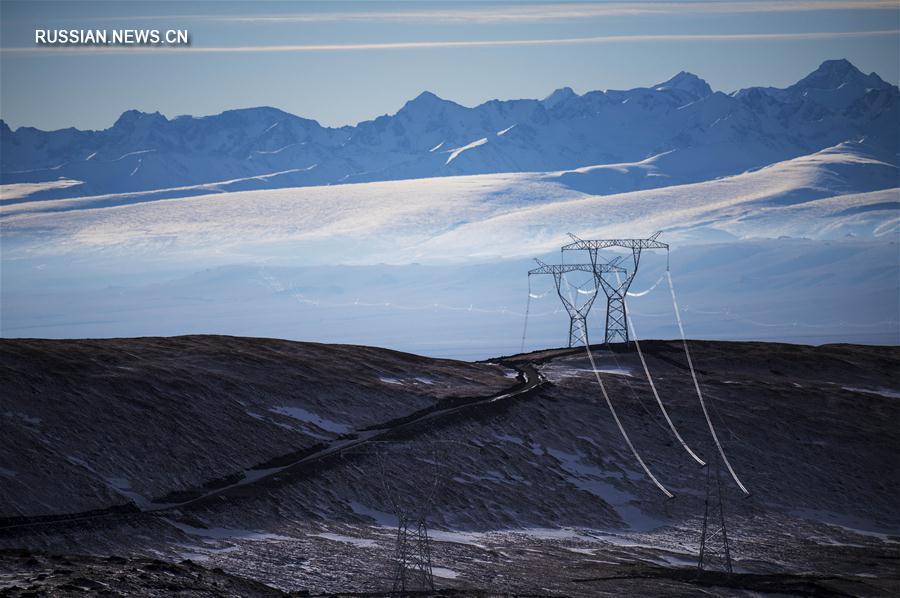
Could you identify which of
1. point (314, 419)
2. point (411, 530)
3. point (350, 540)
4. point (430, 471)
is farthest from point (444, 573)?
point (314, 419)

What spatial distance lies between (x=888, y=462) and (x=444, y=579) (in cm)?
7725

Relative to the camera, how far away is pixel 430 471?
105 m

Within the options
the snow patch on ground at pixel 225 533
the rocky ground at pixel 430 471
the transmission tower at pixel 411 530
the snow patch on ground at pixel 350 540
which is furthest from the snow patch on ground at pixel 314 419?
the snow patch on ground at pixel 225 533

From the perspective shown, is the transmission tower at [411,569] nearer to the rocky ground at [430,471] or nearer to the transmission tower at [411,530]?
the transmission tower at [411,530]

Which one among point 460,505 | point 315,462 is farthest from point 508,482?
point 315,462

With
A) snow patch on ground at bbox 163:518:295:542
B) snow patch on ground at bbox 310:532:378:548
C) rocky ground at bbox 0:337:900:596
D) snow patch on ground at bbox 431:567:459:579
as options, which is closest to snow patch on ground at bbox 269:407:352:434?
rocky ground at bbox 0:337:900:596

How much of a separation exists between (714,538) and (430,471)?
23.1m

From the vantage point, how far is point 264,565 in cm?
7194

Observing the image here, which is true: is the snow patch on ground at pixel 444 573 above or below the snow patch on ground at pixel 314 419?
below

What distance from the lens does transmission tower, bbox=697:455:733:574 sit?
277ft

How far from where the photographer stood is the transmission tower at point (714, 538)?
84.6m

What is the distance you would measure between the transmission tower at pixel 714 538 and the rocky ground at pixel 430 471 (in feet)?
4.06

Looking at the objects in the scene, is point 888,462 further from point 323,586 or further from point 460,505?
point 323,586

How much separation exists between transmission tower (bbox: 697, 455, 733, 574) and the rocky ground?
4.06 ft
